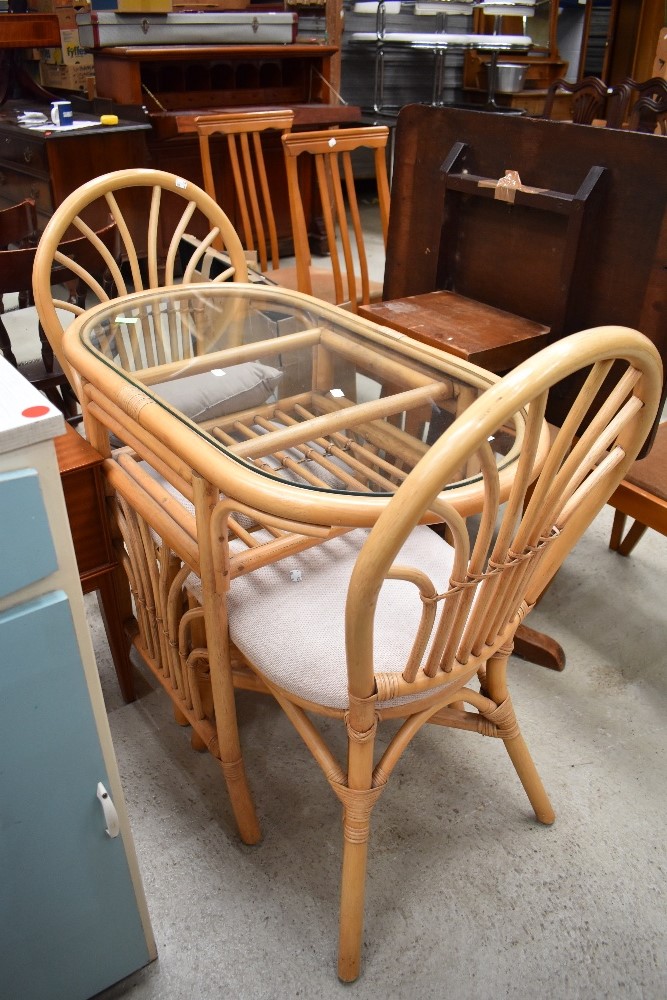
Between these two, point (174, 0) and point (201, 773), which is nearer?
point (201, 773)

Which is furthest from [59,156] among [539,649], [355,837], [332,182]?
[355,837]

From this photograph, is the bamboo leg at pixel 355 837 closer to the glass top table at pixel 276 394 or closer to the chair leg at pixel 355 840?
the chair leg at pixel 355 840

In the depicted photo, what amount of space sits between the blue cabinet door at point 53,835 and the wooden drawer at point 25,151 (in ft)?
9.80

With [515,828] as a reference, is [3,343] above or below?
above

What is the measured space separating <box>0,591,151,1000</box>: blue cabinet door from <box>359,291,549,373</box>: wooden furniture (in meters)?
1.01

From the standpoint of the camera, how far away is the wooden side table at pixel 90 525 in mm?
1282

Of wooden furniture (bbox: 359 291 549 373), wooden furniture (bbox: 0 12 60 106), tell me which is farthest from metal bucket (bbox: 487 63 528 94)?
wooden furniture (bbox: 359 291 549 373)

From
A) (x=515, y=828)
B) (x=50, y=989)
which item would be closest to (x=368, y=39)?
(x=515, y=828)

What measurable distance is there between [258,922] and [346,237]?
71.7 inches

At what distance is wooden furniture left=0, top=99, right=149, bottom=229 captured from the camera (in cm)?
319

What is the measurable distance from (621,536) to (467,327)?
0.83m

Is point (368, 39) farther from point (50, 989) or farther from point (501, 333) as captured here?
point (50, 989)

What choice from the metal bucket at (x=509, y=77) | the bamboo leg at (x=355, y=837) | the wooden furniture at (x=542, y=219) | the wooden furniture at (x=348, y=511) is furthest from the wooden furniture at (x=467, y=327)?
the metal bucket at (x=509, y=77)

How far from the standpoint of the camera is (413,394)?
119 centimetres
